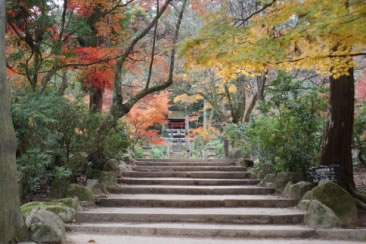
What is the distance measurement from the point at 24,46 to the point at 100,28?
84.4 inches

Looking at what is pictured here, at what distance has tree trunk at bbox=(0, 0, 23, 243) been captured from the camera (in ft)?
14.4

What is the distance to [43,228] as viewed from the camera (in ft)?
16.5

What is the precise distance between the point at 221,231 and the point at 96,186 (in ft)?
12.1

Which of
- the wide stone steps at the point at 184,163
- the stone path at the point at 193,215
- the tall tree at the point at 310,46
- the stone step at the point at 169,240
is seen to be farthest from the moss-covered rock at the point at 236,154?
the stone step at the point at 169,240

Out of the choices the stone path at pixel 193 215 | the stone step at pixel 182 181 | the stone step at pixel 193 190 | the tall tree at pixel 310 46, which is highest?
the tall tree at pixel 310 46

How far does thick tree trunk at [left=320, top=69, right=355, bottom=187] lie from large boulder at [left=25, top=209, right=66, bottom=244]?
556 cm

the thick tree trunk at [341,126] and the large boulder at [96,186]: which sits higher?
the thick tree trunk at [341,126]

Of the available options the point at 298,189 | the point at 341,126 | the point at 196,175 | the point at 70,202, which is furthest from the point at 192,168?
the point at 341,126

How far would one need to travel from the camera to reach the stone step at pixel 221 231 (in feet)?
19.6

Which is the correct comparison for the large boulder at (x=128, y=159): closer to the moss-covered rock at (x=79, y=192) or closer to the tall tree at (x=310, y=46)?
the moss-covered rock at (x=79, y=192)

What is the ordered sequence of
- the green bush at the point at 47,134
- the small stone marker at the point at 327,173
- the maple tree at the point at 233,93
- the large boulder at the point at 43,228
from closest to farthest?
the large boulder at the point at 43,228, the green bush at the point at 47,134, the small stone marker at the point at 327,173, the maple tree at the point at 233,93

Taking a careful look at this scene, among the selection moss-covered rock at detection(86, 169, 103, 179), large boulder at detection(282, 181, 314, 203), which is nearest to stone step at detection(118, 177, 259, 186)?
moss-covered rock at detection(86, 169, 103, 179)

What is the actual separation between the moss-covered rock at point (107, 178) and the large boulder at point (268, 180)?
401 centimetres

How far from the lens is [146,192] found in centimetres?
898
